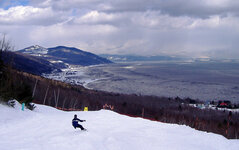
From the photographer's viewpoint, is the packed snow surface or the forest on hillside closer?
the packed snow surface

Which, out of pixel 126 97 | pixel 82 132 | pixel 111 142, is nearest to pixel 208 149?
pixel 111 142

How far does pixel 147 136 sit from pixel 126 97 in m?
59.8

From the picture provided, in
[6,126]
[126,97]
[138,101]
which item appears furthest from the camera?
[126,97]

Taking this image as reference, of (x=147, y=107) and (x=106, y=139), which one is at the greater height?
(x=106, y=139)

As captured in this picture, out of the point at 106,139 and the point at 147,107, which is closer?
the point at 106,139

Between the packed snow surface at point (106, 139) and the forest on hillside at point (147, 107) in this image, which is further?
the forest on hillside at point (147, 107)

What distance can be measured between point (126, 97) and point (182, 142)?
198 ft

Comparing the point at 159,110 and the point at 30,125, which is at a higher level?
the point at 30,125

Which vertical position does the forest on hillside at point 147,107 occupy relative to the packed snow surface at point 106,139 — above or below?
below

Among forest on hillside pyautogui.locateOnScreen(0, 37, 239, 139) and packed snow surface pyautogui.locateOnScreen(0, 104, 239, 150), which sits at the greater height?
packed snow surface pyautogui.locateOnScreen(0, 104, 239, 150)

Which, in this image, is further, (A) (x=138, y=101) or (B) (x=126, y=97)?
(B) (x=126, y=97)

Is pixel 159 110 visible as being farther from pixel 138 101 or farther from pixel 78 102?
pixel 78 102

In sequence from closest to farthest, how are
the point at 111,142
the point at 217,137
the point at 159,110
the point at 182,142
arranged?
the point at 111,142 < the point at 182,142 < the point at 217,137 < the point at 159,110

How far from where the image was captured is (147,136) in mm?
13211
